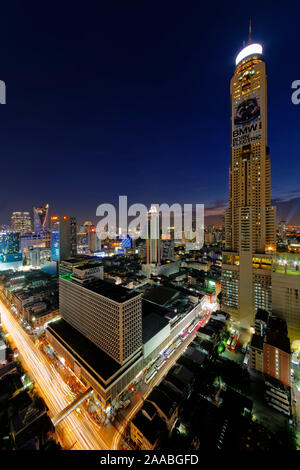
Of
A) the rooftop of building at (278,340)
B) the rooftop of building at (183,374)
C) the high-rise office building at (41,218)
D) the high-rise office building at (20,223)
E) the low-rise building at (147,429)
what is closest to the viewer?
the low-rise building at (147,429)

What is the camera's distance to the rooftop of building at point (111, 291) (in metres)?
19.6

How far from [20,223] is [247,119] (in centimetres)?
14259

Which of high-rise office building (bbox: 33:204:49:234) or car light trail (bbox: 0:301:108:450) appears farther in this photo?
high-rise office building (bbox: 33:204:49:234)

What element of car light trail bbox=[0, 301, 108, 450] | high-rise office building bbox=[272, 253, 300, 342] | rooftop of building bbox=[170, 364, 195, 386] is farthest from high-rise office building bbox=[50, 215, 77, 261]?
high-rise office building bbox=[272, 253, 300, 342]

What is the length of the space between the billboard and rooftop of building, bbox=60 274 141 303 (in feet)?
124

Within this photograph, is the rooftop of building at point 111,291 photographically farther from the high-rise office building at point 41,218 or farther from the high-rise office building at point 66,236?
the high-rise office building at point 41,218

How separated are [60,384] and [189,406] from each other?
16.9 metres

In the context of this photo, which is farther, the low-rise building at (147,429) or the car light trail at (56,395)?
the car light trail at (56,395)

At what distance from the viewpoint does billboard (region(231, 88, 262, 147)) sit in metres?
32.2

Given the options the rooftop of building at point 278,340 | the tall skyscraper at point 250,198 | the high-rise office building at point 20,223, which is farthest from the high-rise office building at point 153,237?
the high-rise office building at point 20,223

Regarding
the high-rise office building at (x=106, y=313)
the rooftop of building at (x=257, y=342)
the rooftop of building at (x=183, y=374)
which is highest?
the high-rise office building at (x=106, y=313)

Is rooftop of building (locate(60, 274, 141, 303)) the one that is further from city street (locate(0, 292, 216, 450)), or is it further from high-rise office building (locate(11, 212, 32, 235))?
high-rise office building (locate(11, 212, 32, 235))

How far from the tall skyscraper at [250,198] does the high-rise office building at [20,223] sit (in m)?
136

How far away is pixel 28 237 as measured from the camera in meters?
88.4
